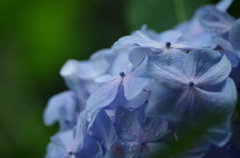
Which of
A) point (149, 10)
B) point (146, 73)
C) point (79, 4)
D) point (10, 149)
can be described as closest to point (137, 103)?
point (146, 73)

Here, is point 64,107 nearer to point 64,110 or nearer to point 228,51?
point 64,110

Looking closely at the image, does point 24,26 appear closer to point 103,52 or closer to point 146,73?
point 103,52

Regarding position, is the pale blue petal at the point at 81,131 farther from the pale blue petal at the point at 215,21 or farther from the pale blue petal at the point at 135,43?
Answer: the pale blue petal at the point at 215,21

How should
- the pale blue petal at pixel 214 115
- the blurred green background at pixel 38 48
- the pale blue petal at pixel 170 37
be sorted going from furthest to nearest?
the blurred green background at pixel 38 48, the pale blue petal at pixel 170 37, the pale blue petal at pixel 214 115

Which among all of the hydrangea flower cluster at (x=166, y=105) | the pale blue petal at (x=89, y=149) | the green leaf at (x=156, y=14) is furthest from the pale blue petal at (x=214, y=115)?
the green leaf at (x=156, y=14)

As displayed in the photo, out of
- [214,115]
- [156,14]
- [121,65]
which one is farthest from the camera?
[156,14]

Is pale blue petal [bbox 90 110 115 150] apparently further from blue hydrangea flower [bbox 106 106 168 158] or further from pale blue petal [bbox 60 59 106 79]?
pale blue petal [bbox 60 59 106 79]

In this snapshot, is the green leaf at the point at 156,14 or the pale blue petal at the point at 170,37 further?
the green leaf at the point at 156,14

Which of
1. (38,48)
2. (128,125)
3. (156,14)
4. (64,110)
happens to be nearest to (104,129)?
(128,125)

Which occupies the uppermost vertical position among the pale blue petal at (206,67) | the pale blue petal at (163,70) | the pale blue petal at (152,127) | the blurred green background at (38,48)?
the pale blue petal at (163,70)

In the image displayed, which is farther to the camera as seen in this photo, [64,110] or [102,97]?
[64,110]
